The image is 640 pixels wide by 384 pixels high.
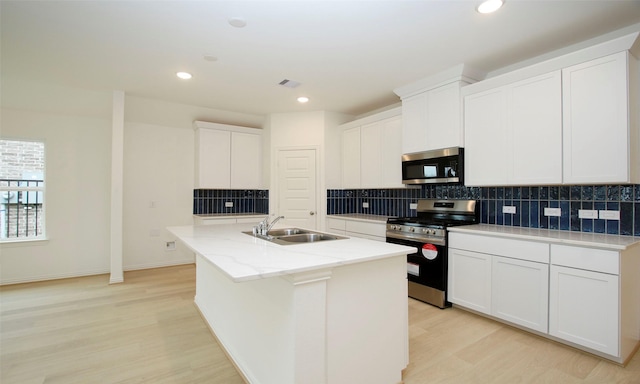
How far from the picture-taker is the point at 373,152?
14.7 feet

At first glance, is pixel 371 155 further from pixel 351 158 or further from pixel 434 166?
pixel 434 166

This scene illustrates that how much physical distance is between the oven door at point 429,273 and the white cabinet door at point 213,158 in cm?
325

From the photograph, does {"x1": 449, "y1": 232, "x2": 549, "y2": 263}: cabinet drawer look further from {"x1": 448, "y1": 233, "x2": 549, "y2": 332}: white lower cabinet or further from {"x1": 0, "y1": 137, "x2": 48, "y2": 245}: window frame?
{"x1": 0, "y1": 137, "x2": 48, "y2": 245}: window frame

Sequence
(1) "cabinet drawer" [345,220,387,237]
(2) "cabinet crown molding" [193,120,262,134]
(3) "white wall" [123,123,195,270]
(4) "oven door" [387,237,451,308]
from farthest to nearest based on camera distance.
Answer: (2) "cabinet crown molding" [193,120,262,134] → (3) "white wall" [123,123,195,270] → (1) "cabinet drawer" [345,220,387,237] → (4) "oven door" [387,237,451,308]

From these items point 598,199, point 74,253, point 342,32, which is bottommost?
point 74,253

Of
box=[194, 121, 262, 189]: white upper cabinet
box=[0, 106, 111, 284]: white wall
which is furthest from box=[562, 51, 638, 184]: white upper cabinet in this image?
box=[0, 106, 111, 284]: white wall

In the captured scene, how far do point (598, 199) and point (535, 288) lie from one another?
98 cm

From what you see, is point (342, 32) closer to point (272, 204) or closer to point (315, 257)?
point (315, 257)

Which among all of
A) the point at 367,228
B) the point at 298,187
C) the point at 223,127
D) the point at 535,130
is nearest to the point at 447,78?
the point at 535,130

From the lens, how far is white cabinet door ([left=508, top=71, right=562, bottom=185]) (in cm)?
260

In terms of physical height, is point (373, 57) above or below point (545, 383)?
above

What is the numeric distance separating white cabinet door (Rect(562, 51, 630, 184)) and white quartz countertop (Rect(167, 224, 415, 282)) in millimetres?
1736

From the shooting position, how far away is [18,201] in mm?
4172

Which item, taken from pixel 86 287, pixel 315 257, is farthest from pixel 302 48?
pixel 86 287
